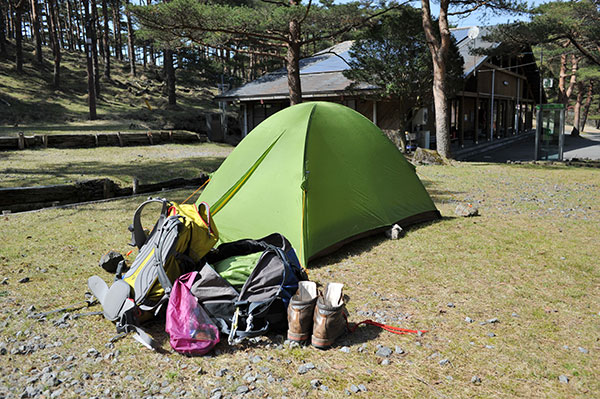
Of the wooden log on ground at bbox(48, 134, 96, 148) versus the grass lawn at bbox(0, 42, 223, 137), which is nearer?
the wooden log on ground at bbox(48, 134, 96, 148)

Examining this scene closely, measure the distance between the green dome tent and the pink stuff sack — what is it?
1.66 metres

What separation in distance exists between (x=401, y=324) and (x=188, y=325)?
5.51 feet

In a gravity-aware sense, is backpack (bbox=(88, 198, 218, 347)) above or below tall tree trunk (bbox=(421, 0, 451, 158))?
below

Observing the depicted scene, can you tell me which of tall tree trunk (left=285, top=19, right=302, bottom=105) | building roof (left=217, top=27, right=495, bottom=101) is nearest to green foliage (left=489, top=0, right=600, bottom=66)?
A: building roof (left=217, top=27, right=495, bottom=101)

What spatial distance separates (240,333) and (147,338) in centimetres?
68

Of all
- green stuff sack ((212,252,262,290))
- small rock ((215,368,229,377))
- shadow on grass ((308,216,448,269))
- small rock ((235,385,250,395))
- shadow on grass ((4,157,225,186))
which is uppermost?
shadow on grass ((4,157,225,186))

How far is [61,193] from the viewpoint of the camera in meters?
8.36

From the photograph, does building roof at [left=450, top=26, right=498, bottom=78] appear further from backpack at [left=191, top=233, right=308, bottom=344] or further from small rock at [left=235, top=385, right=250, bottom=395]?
small rock at [left=235, top=385, right=250, bottom=395]

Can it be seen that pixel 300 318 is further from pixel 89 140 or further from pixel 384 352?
pixel 89 140

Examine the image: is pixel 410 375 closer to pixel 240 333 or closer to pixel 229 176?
pixel 240 333

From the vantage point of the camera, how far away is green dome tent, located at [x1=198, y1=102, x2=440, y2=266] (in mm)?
5105

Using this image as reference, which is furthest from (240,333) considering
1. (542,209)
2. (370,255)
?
(542,209)

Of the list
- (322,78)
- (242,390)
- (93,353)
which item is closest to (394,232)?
(242,390)

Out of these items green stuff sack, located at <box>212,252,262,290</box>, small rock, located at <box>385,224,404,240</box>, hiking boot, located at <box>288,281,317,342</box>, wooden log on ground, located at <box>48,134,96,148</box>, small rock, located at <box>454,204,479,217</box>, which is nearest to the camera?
hiking boot, located at <box>288,281,317,342</box>
